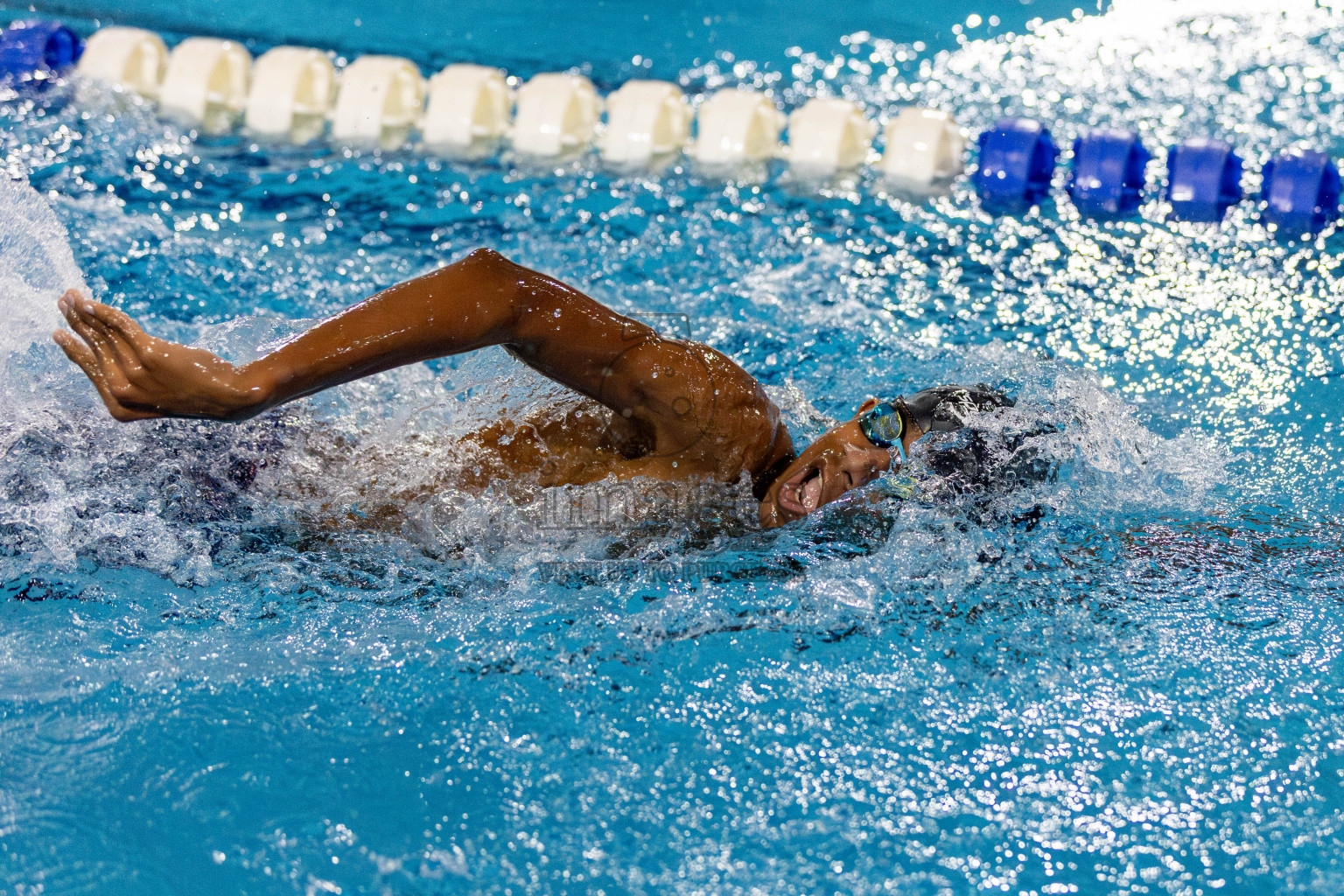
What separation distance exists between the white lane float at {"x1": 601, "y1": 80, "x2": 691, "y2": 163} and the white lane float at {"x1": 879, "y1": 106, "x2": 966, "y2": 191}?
2.79 ft

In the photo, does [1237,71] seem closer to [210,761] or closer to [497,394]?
[497,394]

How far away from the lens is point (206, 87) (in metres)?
4.74

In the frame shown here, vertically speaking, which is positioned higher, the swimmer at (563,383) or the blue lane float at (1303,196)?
the blue lane float at (1303,196)

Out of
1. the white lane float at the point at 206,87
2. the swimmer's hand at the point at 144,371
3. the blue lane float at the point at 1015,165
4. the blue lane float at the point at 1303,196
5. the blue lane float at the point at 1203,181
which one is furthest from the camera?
the white lane float at the point at 206,87

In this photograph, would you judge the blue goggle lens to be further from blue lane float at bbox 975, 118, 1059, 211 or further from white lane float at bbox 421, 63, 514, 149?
white lane float at bbox 421, 63, 514, 149

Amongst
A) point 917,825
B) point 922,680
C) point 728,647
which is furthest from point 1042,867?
point 728,647

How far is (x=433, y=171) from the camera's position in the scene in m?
4.44

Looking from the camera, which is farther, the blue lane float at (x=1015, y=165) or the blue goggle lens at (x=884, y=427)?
the blue lane float at (x=1015, y=165)

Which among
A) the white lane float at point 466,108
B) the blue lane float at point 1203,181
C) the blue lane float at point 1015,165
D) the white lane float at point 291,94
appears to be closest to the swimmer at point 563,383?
the blue lane float at point 1015,165

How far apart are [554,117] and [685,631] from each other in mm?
3057

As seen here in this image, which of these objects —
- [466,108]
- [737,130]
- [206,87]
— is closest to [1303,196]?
[737,130]

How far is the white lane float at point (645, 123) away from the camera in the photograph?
458 cm

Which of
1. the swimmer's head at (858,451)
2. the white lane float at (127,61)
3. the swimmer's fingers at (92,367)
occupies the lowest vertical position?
the swimmer's head at (858,451)

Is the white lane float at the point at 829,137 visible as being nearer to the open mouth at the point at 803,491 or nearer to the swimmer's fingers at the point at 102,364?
→ the open mouth at the point at 803,491
